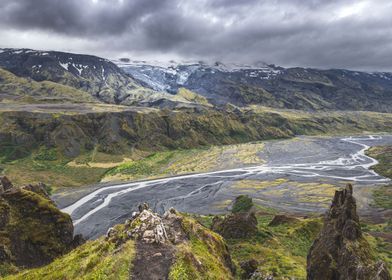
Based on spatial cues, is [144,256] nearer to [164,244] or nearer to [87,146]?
[164,244]

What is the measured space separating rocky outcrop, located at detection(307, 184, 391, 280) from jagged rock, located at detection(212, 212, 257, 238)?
16766 mm

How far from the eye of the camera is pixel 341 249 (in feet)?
91.9

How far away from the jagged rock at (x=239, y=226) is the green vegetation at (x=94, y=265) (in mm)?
30215

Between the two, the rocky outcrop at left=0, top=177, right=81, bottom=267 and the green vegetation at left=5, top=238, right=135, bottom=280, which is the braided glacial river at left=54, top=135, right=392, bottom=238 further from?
the green vegetation at left=5, top=238, right=135, bottom=280

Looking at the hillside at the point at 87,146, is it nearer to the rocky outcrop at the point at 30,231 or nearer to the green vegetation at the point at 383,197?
the green vegetation at the point at 383,197

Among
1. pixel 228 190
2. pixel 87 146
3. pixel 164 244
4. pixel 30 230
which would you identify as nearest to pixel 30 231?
pixel 30 230

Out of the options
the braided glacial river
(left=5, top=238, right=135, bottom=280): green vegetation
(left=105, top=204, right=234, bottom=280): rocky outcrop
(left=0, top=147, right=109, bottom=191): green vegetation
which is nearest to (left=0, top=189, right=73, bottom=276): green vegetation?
(left=5, top=238, right=135, bottom=280): green vegetation

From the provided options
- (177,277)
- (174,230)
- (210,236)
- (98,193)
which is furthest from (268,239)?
(98,193)

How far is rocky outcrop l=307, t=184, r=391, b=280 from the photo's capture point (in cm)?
2573

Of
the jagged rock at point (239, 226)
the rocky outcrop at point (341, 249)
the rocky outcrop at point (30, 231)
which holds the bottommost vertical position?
the jagged rock at point (239, 226)

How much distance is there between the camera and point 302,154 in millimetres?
177750

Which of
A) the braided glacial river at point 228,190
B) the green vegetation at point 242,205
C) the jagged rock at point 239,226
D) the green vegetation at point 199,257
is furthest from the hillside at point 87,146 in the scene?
the green vegetation at point 199,257

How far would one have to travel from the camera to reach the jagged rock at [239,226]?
159ft

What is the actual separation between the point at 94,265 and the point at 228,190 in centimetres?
8960
